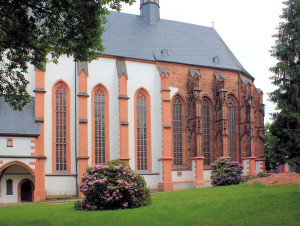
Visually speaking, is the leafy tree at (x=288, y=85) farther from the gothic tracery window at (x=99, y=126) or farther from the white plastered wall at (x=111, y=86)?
the gothic tracery window at (x=99, y=126)

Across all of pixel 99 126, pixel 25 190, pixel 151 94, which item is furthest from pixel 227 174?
pixel 25 190

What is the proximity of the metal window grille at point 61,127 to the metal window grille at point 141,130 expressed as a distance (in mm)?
5906

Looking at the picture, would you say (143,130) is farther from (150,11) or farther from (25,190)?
(150,11)

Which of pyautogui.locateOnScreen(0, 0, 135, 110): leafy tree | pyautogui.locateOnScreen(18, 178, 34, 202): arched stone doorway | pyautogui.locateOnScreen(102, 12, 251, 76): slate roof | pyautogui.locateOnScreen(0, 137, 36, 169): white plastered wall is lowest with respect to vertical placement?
pyautogui.locateOnScreen(18, 178, 34, 202): arched stone doorway

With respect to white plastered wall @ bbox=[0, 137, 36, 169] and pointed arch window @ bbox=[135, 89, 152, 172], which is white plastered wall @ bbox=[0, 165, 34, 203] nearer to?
white plastered wall @ bbox=[0, 137, 36, 169]

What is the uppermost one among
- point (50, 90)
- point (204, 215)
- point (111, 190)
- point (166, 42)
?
point (166, 42)

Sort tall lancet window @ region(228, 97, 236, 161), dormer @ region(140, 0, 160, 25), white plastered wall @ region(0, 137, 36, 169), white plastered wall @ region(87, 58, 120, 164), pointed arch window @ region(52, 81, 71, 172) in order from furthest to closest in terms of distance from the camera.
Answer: dormer @ region(140, 0, 160, 25) → tall lancet window @ region(228, 97, 236, 161) → white plastered wall @ region(87, 58, 120, 164) → pointed arch window @ region(52, 81, 71, 172) → white plastered wall @ region(0, 137, 36, 169)

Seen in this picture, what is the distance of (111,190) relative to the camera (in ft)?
53.6

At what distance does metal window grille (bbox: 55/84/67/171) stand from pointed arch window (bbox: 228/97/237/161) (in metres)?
15.0

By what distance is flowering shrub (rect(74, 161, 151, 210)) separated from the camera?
16297mm

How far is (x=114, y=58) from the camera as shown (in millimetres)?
30438

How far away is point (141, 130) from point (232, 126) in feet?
30.1

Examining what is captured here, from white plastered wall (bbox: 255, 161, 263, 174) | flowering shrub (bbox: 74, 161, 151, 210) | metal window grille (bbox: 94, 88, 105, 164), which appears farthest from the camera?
white plastered wall (bbox: 255, 161, 263, 174)

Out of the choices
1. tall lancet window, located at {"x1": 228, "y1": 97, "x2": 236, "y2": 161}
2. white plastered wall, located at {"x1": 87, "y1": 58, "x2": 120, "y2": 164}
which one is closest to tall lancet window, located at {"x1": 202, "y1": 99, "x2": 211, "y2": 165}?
tall lancet window, located at {"x1": 228, "y1": 97, "x2": 236, "y2": 161}
